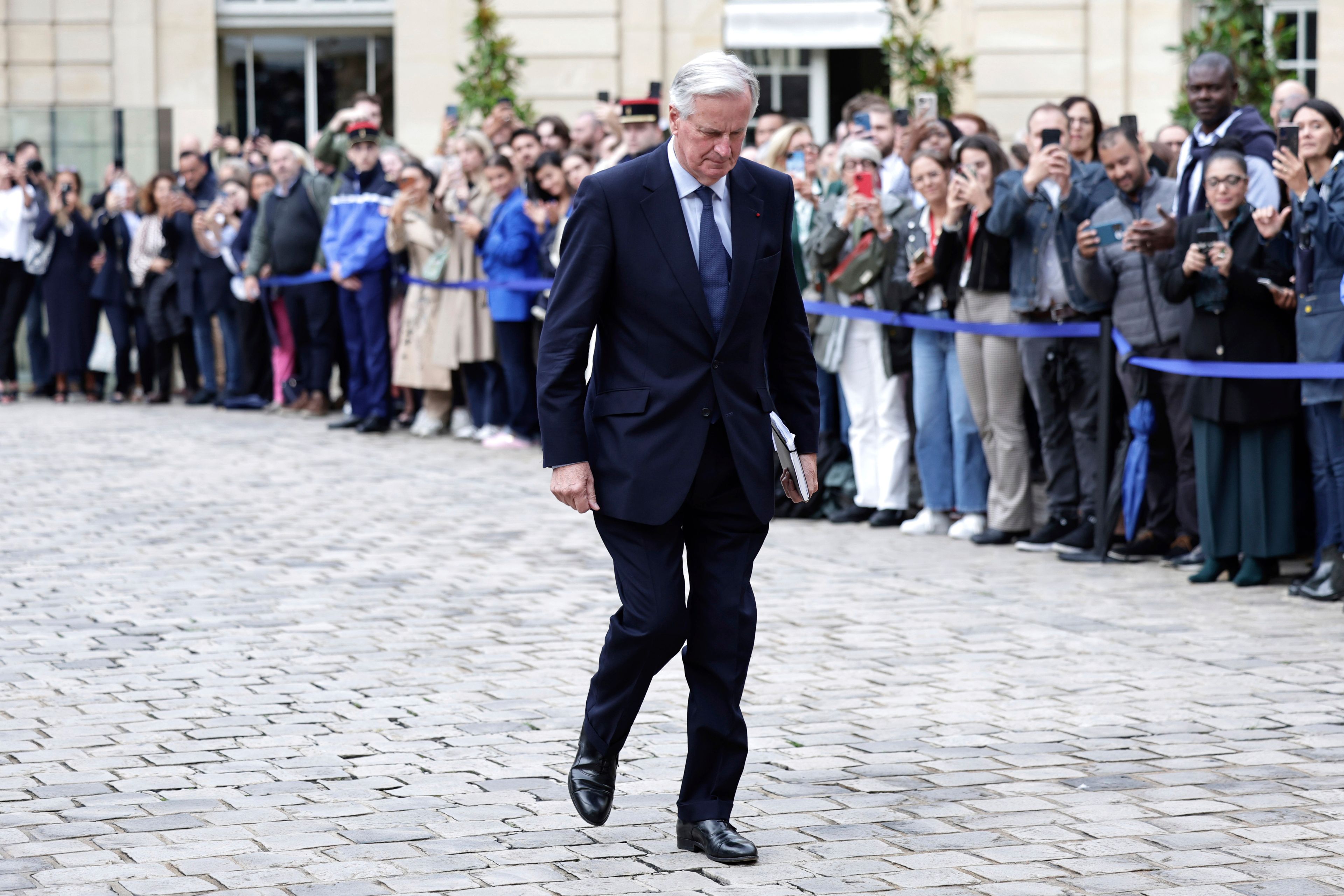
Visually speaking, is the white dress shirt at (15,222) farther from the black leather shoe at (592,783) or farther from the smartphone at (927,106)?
the black leather shoe at (592,783)

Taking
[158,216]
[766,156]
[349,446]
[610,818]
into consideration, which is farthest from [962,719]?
[158,216]

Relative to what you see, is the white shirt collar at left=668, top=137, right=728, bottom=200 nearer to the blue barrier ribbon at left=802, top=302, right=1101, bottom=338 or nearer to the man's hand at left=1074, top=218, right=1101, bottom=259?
the blue barrier ribbon at left=802, top=302, right=1101, bottom=338

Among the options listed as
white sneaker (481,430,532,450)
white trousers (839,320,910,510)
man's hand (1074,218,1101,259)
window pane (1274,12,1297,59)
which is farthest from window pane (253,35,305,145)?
man's hand (1074,218,1101,259)

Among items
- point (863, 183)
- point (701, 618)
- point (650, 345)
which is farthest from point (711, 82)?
point (863, 183)

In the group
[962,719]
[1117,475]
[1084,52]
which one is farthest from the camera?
[1084,52]

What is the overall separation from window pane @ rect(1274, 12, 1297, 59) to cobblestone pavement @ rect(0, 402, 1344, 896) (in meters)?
7.13

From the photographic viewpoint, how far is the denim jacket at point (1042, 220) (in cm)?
1008

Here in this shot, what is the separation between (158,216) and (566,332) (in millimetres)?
14072

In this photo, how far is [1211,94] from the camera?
9742 millimetres

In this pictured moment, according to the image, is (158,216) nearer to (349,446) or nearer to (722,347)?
(349,446)

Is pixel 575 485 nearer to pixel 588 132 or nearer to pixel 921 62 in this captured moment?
pixel 588 132

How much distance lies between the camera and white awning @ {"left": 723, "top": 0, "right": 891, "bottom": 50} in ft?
74.2

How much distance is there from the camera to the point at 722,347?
202 inches

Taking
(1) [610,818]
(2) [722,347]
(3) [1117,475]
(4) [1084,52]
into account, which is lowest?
(1) [610,818]
